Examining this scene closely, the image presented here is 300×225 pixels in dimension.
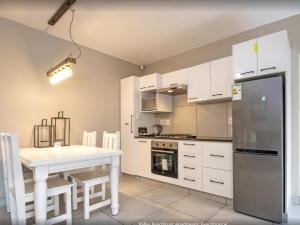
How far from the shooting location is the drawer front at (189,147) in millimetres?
2756

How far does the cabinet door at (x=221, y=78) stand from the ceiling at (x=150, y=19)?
55 centimetres

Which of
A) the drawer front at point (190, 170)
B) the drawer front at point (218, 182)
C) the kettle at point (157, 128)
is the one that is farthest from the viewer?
the kettle at point (157, 128)

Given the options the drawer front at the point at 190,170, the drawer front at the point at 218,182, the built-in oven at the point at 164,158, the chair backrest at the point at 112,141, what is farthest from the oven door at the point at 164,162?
the chair backrest at the point at 112,141

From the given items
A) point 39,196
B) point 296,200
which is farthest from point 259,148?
point 39,196

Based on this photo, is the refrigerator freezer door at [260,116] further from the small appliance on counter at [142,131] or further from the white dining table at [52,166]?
the small appliance on counter at [142,131]

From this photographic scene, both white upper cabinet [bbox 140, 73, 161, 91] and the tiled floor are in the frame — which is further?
white upper cabinet [bbox 140, 73, 161, 91]

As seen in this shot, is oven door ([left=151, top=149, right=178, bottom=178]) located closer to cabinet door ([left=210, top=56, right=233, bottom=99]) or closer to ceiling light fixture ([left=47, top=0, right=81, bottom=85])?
cabinet door ([left=210, top=56, right=233, bottom=99])

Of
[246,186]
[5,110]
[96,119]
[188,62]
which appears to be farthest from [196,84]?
[5,110]

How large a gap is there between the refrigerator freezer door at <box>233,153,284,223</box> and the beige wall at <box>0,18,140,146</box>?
247cm

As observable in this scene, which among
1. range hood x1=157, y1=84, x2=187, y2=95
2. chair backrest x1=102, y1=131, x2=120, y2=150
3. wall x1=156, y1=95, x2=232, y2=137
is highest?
range hood x1=157, y1=84, x2=187, y2=95

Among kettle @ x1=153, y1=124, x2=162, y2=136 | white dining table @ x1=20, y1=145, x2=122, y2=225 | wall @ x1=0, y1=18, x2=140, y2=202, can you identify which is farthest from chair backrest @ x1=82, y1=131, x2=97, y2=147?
kettle @ x1=153, y1=124, x2=162, y2=136

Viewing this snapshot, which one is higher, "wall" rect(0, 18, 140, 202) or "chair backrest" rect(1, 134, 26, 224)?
"wall" rect(0, 18, 140, 202)

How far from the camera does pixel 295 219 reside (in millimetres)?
2088

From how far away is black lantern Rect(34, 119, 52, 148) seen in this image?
9.12 ft
